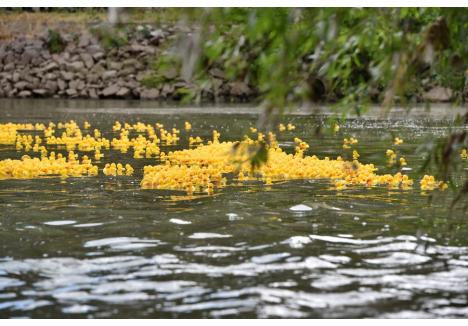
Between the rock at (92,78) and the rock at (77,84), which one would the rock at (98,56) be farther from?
the rock at (77,84)

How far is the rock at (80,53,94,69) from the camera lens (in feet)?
138

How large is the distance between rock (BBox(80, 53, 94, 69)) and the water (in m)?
31.3

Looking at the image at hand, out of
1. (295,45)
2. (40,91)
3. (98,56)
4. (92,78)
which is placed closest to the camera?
(295,45)

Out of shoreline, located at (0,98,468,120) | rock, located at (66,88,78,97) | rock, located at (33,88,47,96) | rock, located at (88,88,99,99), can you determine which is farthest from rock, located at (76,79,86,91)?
shoreline, located at (0,98,468,120)

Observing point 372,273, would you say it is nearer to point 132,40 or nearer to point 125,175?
point 125,175

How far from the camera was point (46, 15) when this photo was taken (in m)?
49.0

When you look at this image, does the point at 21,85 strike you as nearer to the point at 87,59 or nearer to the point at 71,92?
the point at 71,92

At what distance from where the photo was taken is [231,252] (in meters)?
6.95

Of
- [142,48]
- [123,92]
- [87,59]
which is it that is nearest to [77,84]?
[87,59]

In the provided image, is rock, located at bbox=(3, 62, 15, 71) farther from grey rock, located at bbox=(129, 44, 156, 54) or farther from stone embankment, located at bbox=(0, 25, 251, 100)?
grey rock, located at bbox=(129, 44, 156, 54)

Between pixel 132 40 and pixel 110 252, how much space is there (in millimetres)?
37409

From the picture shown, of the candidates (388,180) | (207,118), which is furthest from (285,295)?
(207,118)

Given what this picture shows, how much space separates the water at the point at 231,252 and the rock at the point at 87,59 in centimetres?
3127

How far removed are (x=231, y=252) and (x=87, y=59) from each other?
120 ft
